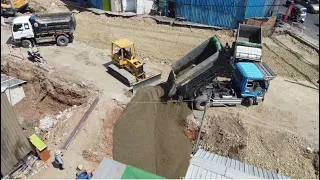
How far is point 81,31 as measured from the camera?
24.0 m

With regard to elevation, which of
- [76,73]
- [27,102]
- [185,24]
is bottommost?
[27,102]

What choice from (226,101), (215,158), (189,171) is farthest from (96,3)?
(189,171)

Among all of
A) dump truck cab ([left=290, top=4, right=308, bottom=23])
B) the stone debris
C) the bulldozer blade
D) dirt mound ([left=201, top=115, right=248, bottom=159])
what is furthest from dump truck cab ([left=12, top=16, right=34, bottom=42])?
dump truck cab ([left=290, top=4, right=308, bottom=23])

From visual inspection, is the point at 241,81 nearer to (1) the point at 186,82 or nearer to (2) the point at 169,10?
(1) the point at 186,82

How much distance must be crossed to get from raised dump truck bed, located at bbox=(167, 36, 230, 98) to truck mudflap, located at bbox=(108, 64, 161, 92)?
163 cm

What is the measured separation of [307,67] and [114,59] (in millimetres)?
13489

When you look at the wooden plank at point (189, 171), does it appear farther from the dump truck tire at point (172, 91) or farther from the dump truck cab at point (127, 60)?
the dump truck cab at point (127, 60)

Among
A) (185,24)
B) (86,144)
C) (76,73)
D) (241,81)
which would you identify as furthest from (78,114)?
(185,24)

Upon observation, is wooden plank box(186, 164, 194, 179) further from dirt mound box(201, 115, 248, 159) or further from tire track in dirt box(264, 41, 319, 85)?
tire track in dirt box(264, 41, 319, 85)

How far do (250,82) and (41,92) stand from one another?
1332 cm

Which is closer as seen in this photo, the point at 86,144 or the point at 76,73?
the point at 86,144

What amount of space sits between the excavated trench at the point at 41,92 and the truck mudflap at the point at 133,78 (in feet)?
6.81

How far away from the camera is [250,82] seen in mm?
14969

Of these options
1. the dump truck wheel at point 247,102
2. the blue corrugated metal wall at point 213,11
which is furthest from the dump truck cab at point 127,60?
the blue corrugated metal wall at point 213,11
